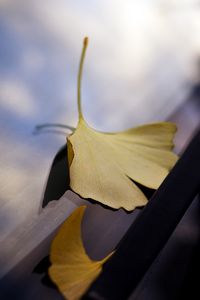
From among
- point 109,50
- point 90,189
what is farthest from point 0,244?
point 109,50

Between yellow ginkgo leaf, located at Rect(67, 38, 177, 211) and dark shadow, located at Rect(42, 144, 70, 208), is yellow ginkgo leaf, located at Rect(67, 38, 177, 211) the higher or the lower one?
the higher one

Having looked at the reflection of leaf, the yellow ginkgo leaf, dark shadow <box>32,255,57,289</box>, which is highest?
the yellow ginkgo leaf

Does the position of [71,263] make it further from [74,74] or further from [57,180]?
[74,74]

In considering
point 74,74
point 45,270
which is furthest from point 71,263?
point 74,74
